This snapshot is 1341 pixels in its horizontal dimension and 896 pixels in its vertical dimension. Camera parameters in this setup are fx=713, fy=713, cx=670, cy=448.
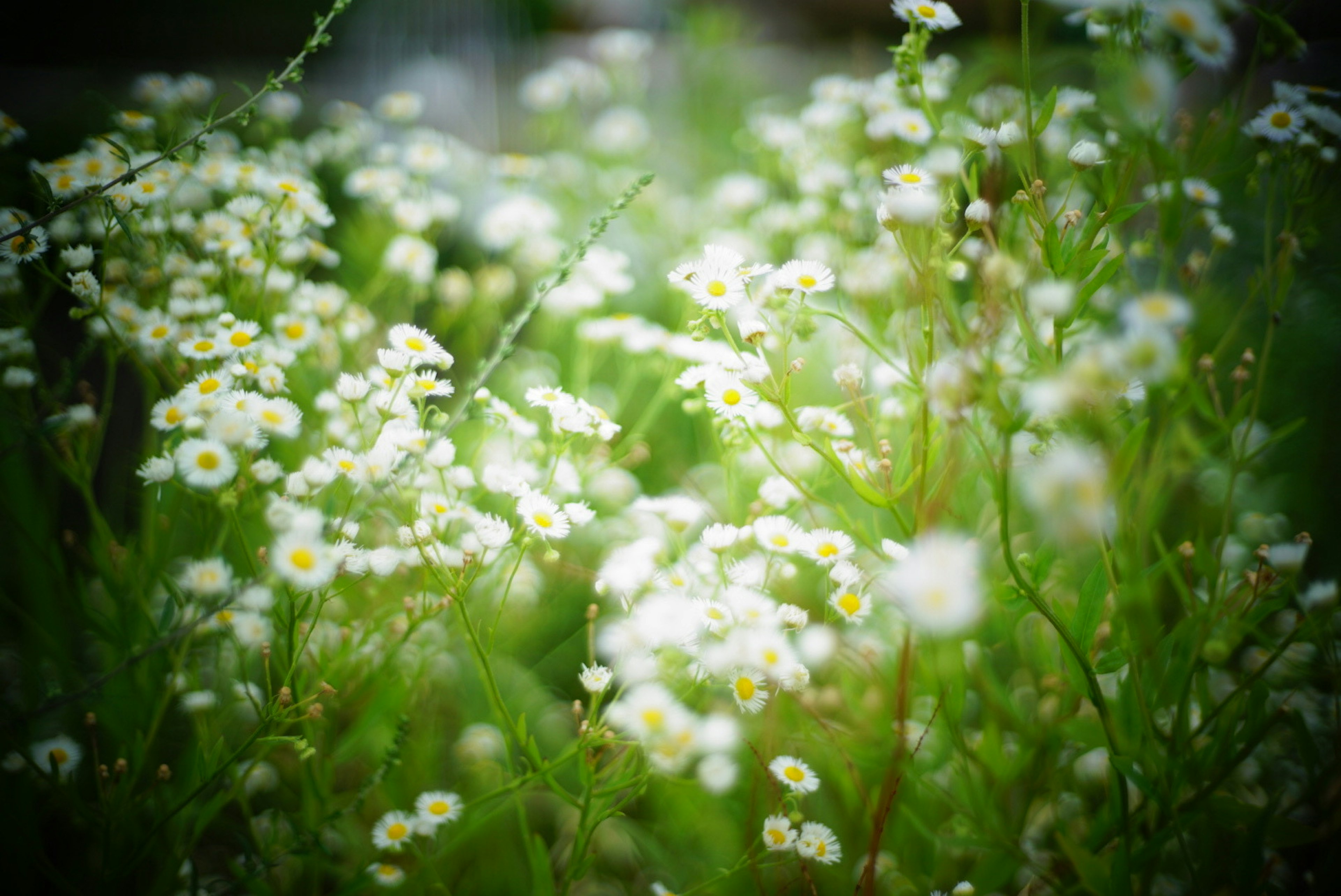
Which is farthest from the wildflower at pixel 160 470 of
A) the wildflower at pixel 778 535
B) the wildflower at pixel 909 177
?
the wildflower at pixel 909 177

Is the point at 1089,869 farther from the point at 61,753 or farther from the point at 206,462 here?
the point at 61,753

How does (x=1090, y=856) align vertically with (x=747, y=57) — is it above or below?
below

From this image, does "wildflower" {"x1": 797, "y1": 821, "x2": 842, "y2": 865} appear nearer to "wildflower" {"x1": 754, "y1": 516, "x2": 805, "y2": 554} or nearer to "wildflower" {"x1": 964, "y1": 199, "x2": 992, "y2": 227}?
"wildflower" {"x1": 754, "y1": 516, "x2": 805, "y2": 554}

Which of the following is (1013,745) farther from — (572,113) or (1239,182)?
(572,113)

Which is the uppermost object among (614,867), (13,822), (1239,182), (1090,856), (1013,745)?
(1239,182)

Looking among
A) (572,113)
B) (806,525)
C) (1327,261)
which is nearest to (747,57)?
(572,113)

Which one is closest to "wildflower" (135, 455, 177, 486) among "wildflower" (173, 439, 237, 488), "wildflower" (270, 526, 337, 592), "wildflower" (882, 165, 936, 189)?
"wildflower" (173, 439, 237, 488)
